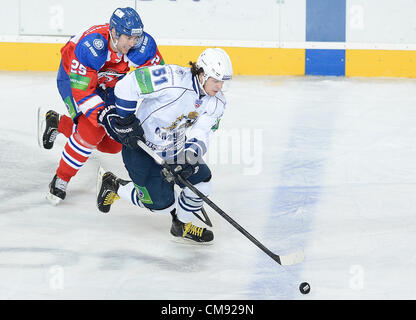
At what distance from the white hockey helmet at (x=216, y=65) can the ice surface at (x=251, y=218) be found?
2.33 ft

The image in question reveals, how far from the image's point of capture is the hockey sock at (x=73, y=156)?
12.5ft

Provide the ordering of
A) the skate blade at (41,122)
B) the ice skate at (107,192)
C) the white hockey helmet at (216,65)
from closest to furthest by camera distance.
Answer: the white hockey helmet at (216,65) → the ice skate at (107,192) → the skate blade at (41,122)

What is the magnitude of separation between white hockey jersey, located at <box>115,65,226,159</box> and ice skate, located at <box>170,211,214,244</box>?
1.01 feet

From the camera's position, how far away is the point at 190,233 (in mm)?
3387

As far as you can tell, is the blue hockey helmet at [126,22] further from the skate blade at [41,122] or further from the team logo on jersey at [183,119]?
the skate blade at [41,122]

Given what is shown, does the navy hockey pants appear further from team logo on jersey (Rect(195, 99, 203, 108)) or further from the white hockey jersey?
team logo on jersey (Rect(195, 99, 203, 108))

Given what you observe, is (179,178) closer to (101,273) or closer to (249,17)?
(101,273)

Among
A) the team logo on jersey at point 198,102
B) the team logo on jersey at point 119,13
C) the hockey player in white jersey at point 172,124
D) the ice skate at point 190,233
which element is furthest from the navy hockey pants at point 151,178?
the team logo on jersey at point 119,13

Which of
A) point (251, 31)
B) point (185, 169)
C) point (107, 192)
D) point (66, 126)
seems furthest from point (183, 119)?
point (251, 31)

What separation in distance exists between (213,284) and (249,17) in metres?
4.04

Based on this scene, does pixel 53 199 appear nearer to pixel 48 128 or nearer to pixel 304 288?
pixel 48 128

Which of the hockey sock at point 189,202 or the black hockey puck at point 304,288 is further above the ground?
the hockey sock at point 189,202

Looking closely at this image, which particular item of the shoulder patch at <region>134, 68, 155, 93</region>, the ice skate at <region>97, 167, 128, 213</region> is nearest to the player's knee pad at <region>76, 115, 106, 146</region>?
the ice skate at <region>97, 167, 128, 213</region>

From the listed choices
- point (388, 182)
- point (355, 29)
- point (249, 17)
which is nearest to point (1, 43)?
point (249, 17)
